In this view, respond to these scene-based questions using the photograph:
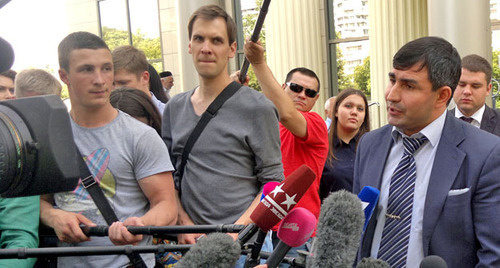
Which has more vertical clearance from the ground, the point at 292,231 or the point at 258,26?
the point at 258,26

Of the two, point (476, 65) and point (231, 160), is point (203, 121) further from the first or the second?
point (476, 65)

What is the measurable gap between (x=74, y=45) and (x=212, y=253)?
1.87 metres

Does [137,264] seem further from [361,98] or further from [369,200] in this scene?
[361,98]

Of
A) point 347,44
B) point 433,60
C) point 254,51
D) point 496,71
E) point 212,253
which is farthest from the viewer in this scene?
point 347,44

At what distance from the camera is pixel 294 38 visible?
11.2 metres

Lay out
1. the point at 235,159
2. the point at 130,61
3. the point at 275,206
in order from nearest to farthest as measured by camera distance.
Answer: the point at 275,206 < the point at 235,159 < the point at 130,61

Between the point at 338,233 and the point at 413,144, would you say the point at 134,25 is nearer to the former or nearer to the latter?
the point at 413,144

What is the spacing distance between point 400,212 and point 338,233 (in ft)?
3.86

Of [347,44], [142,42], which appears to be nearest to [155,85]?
[347,44]

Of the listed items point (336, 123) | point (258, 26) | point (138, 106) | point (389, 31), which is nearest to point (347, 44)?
point (389, 31)

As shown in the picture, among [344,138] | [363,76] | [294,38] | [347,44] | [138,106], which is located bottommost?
[344,138]

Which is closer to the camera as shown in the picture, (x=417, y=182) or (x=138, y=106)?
(x=417, y=182)

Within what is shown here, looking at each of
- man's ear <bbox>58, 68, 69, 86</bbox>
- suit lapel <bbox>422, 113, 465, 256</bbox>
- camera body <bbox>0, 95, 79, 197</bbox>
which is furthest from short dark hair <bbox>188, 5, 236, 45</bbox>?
camera body <bbox>0, 95, 79, 197</bbox>

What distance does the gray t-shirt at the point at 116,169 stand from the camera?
263cm
